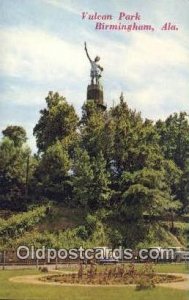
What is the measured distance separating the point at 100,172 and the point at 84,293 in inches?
213

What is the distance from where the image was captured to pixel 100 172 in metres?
14.7

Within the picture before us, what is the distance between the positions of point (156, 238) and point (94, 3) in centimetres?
541

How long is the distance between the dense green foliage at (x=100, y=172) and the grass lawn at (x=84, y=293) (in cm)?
328

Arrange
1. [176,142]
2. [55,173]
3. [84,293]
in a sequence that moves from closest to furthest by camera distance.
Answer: [84,293], [55,173], [176,142]

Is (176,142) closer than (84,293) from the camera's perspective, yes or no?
No

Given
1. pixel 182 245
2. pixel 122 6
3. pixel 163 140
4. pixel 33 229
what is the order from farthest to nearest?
pixel 163 140, pixel 33 229, pixel 182 245, pixel 122 6

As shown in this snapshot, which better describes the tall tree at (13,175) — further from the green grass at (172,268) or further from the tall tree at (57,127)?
the green grass at (172,268)

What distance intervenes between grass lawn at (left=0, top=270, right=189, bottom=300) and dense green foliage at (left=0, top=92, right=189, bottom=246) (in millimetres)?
3279

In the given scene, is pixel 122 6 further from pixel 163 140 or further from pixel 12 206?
pixel 163 140

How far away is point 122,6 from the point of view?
30.7ft

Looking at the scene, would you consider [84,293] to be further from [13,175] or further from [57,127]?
[57,127]

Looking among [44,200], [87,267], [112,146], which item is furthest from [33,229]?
[87,267]

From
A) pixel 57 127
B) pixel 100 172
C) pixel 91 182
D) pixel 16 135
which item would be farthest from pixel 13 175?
pixel 100 172

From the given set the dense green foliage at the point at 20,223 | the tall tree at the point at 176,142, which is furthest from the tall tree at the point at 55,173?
the tall tree at the point at 176,142
